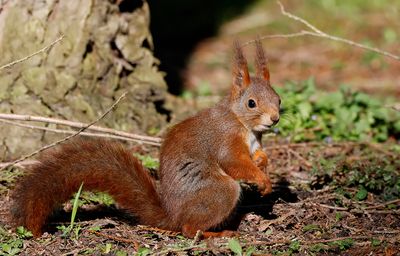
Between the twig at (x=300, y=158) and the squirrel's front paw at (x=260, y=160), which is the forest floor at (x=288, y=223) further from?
the squirrel's front paw at (x=260, y=160)

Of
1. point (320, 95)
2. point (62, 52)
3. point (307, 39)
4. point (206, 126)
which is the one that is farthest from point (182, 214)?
point (307, 39)

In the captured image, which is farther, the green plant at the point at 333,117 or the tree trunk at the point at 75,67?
the green plant at the point at 333,117

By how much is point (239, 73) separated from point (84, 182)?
1.05 metres

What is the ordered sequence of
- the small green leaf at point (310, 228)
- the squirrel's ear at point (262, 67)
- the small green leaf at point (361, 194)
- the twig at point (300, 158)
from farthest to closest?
the twig at point (300, 158) < the small green leaf at point (361, 194) < the squirrel's ear at point (262, 67) < the small green leaf at point (310, 228)

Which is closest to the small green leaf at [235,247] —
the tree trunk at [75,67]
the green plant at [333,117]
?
the tree trunk at [75,67]

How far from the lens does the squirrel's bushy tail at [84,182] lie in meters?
3.35

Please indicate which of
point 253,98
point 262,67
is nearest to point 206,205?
point 253,98

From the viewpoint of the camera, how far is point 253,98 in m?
3.82

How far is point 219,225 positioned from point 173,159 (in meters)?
0.42

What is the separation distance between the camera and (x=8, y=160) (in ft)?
14.5

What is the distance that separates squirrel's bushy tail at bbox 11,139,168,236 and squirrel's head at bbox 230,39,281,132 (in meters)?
0.63

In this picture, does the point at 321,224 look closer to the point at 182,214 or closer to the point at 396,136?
the point at 182,214

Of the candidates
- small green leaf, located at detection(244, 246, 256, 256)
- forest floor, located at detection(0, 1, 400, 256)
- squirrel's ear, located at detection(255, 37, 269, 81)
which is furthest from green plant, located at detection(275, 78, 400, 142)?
small green leaf, located at detection(244, 246, 256, 256)

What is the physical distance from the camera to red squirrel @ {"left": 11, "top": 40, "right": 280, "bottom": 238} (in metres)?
3.40
